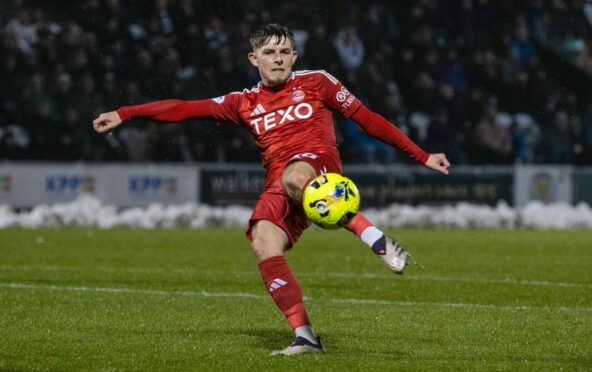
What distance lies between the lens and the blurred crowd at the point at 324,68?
20.0 metres

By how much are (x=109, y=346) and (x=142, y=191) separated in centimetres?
1316

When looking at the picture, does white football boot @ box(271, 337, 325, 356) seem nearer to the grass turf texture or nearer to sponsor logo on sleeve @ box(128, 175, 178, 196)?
the grass turf texture

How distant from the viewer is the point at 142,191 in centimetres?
1947

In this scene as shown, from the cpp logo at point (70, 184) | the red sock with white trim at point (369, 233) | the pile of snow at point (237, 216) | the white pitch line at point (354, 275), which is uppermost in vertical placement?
the red sock with white trim at point (369, 233)

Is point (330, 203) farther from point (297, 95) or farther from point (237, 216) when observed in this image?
point (237, 216)

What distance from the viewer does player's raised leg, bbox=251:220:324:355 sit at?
6.22 metres

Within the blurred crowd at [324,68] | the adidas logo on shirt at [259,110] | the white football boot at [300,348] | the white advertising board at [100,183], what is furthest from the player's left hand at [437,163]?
the blurred crowd at [324,68]

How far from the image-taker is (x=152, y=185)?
19.5 meters

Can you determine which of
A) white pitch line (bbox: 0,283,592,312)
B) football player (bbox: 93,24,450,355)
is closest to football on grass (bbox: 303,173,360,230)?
football player (bbox: 93,24,450,355)

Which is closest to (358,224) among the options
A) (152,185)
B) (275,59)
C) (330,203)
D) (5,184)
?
(330,203)

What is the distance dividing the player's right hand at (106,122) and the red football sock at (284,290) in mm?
1130

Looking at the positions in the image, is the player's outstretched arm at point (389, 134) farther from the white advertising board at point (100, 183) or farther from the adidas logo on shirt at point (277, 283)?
the white advertising board at point (100, 183)

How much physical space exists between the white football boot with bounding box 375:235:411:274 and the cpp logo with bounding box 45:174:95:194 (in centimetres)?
1357

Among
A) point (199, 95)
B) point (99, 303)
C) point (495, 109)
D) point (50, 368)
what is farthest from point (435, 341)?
point (495, 109)
